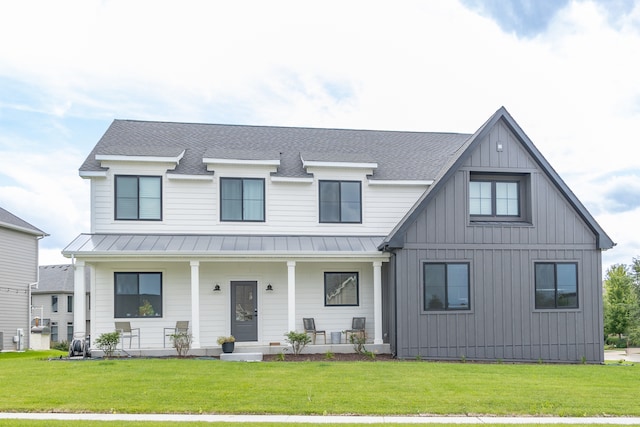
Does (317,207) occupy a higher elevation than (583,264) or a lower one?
higher

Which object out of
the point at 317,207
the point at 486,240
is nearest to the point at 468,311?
the point at 486,240

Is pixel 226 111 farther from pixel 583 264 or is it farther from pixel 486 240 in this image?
pixel 583 264

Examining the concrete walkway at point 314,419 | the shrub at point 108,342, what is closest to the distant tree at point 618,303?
the concrete walkway at point 314,419

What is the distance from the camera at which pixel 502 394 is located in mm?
11461

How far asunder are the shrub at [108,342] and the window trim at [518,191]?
1094cm

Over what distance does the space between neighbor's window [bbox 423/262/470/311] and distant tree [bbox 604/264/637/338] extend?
26.2 m

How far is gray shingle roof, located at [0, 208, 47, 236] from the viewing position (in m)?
27.6

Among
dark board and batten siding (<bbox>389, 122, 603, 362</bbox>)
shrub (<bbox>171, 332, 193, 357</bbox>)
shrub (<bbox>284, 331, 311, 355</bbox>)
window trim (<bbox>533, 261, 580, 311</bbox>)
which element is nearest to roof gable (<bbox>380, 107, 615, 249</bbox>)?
dark board and batten siding (<bbox>389, 122, 603, 362</bbox>)

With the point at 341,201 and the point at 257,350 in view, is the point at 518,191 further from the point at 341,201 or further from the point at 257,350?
the point at 257,350

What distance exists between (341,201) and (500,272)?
5.55 meters

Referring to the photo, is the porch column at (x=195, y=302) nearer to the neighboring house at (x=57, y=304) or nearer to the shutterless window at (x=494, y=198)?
the shutterless window at (x=494, y=198)

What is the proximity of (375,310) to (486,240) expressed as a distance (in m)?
3.96

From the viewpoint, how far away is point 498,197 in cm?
1909

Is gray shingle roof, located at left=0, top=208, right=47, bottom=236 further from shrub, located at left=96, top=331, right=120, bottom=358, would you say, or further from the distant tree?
the distant tree
